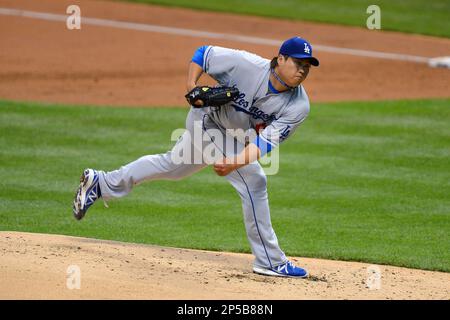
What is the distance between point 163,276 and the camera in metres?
6.41

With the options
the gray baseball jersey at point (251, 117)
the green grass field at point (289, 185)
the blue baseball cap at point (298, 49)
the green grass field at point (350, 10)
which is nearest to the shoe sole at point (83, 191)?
the gray baseball jersey at point (251, 117)

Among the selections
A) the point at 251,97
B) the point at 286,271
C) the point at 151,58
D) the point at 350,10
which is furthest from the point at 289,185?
the point at 350,10

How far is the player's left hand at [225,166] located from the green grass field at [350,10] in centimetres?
1229

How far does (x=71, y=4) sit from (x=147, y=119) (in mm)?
7861

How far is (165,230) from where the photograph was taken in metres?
8.38

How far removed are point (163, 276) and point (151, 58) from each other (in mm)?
9495

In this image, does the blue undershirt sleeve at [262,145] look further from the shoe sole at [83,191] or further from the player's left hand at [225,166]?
the shoe sole at [83,191]

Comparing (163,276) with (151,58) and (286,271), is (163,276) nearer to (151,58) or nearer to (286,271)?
(286,271)

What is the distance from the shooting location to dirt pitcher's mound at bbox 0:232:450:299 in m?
5.92

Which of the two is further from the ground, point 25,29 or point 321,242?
point 25,29

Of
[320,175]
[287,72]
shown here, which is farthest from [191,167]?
[320,175]

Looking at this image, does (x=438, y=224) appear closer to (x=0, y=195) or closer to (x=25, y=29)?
(x=0, y=195)

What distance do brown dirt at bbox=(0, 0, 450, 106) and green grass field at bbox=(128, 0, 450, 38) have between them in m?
0.52

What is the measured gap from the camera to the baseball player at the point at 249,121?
6465 millimetres
